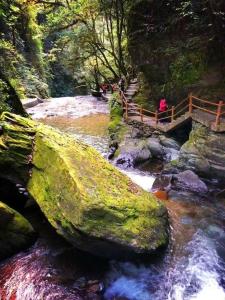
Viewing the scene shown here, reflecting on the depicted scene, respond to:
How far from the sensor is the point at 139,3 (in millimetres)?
14383

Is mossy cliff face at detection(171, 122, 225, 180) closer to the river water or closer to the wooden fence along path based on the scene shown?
the wooden fence along path

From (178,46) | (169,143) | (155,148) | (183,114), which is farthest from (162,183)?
(178,46)

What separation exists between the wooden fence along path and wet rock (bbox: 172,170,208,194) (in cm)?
180

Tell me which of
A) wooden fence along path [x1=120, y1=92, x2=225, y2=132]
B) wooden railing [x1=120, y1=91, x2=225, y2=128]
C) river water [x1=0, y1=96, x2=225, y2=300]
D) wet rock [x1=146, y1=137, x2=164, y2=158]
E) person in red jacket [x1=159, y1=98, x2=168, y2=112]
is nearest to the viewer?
river water [x1=0, y1=96, x2=225, y2=300]

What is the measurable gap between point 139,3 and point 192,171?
8.46 meters

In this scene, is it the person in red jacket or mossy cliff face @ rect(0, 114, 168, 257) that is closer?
mossy cliff face @ rect(0, 114, 168, 257)

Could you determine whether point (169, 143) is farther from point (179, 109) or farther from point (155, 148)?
point (179, 109)

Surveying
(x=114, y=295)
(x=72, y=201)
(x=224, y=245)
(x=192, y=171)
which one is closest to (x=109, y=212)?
(x=72, y=201)

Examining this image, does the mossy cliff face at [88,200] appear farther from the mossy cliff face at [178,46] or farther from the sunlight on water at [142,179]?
the mossy cliff face at [178,46]

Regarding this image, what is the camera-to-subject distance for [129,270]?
22.0 feet

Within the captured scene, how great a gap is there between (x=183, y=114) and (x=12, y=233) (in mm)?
9175

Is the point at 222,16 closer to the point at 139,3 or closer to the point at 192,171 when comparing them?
the point at 139,3

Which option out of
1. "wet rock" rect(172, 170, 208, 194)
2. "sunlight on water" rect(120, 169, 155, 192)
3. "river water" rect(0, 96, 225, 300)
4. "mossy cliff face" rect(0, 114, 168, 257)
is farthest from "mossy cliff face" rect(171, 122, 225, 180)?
"mossy cliff face" rect(0, 114, 168, 257)

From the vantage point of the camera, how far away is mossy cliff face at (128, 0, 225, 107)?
41.0 ft
